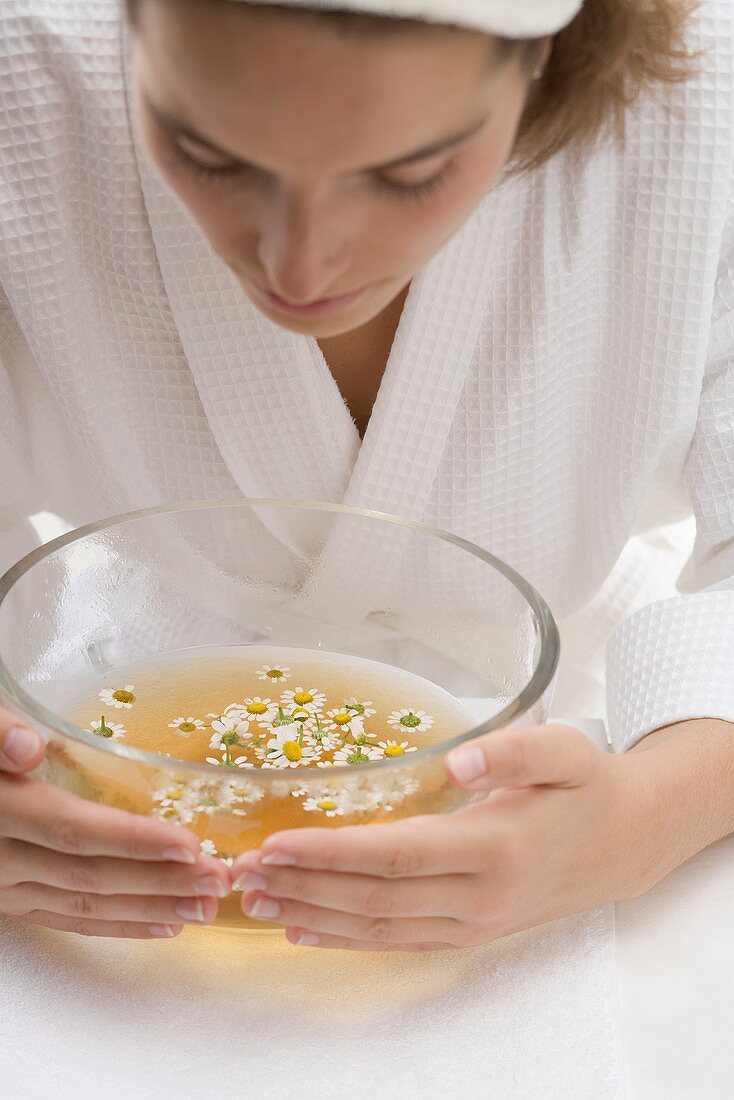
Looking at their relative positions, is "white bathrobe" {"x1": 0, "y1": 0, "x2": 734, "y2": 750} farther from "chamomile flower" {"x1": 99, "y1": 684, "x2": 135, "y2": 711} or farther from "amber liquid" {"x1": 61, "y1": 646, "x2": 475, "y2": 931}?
"chamomile flower" {"x1": 99, "y1": 684, "x2": 135, "y2": 711}

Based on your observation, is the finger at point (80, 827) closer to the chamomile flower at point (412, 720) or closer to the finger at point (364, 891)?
the finger at point (364, 891)

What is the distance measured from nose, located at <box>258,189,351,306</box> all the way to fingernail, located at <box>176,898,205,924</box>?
31 centimetres

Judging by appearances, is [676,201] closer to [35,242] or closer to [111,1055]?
[35,242]

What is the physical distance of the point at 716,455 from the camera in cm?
106

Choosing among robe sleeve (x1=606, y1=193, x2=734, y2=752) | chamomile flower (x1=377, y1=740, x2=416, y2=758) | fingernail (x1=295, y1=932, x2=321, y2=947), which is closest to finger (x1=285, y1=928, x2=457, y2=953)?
fingernail (x1=295, y1=932, x2=321, y2=947)

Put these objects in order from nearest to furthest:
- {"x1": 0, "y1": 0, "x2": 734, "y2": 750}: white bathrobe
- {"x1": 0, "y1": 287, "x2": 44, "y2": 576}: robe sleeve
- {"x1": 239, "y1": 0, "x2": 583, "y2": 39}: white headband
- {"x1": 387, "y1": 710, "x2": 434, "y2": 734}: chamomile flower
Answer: {"x1": 239, "y1": 0, "x2": 583, "y2": 39}: white headband, {"x1": 387, "y1": 710, "x2": 434, "y2": 734}: chamomile flower, {"x1": 0, "y1": 0, "x2": 734, "y2": 750}: white bathrobe, {"x1": 0, "y1": 287, "x2": 44, "y2": 576}: robe sleeve

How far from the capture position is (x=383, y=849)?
604mm

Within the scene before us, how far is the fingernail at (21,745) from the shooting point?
62 cm

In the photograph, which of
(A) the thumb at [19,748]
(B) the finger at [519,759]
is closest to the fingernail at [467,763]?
(B) the finger at [519,759]

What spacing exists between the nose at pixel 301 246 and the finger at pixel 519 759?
24 cm

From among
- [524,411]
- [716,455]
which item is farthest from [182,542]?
[716,455]

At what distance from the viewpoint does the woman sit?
1.94 ft

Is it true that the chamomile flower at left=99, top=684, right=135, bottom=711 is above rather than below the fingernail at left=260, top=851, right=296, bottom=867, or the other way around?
above

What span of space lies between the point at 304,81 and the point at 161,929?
16.4 inches
